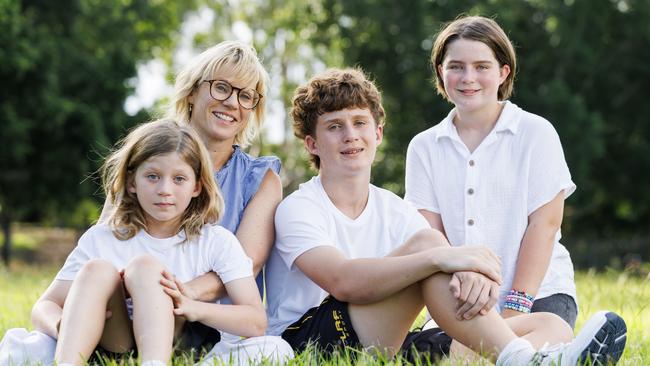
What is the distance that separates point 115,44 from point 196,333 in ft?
60.1

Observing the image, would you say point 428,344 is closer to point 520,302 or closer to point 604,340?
point 520,302

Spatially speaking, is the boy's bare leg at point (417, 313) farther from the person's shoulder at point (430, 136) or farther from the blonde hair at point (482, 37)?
the blonde hair at point (482, 37)

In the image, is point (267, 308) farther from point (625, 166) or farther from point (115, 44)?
point (625, 166)

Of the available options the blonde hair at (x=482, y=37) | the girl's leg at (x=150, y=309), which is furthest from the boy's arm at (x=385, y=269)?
the blonde hair at (x=482, y=37)

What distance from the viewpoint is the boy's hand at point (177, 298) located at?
3.41 meters

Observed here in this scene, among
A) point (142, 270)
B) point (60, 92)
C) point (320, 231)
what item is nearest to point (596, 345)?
point (320, 231)

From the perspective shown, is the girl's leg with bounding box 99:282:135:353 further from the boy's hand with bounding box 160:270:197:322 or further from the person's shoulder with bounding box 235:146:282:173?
the person's shoulder with bounding box 235:146:282:173

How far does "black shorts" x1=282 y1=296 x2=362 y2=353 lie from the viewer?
372cm

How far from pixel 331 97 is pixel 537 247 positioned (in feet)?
3.90

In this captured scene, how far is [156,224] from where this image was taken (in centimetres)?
387

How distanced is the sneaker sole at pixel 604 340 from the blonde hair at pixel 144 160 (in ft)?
5.42

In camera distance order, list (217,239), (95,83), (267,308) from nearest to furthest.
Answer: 1. (217,239)
2. (267,308)
3. (95,83)

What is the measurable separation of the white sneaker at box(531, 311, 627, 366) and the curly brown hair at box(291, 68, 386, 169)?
1419mm

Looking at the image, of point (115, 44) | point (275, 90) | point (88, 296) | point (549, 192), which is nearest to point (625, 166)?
point (275, 90)
